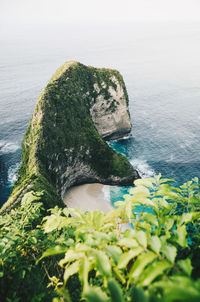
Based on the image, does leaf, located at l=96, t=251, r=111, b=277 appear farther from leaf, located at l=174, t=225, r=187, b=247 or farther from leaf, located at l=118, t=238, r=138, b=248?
leaf, located at l=174, t=225, r=187, b=247

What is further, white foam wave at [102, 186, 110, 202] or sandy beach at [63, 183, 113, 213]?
white foam wave at [102, 186, 110, 202]

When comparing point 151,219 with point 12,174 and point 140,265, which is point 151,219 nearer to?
point 140,265

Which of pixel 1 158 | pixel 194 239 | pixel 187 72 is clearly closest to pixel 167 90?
pixel 187 72

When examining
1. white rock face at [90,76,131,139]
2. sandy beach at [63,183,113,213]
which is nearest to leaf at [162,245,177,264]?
sandy beach at [63,183,113,213]

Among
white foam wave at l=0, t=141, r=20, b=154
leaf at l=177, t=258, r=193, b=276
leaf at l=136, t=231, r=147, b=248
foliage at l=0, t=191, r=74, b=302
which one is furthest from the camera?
white foam wave at l=0, t=141, r=20, b=154

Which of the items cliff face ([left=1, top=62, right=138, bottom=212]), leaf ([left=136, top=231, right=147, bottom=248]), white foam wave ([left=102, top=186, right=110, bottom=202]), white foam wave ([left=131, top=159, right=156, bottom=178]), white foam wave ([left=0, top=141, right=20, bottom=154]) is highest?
leaf ([left=136, top=231, right=147, bottom=248])

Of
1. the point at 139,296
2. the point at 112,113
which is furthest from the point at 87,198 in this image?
the point at 139,296
